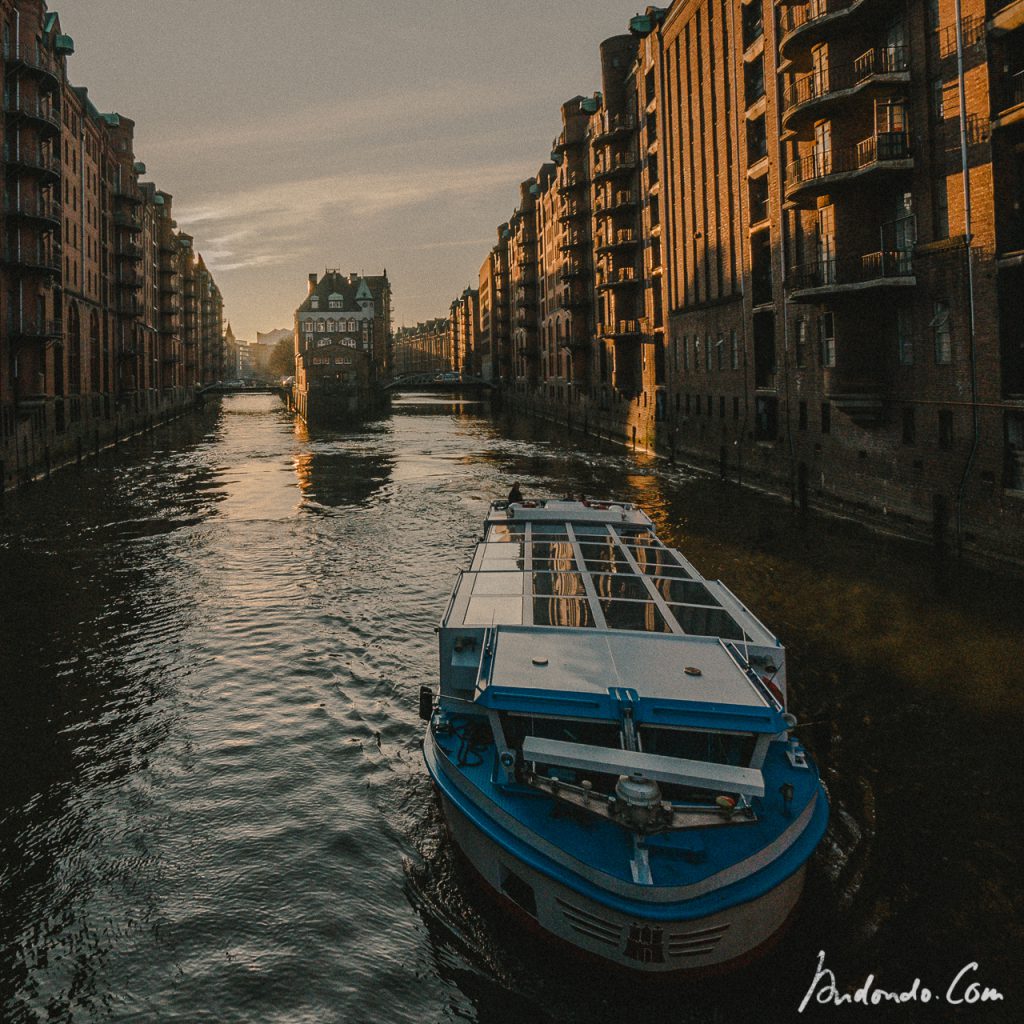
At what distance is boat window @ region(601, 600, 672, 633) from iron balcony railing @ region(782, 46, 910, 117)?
22716mm

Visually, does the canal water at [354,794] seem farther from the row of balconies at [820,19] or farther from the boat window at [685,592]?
the row of balconies at [820,19]

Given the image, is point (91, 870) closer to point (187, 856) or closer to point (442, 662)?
point (187, 856)

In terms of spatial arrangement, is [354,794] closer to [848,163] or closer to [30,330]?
[848,163]

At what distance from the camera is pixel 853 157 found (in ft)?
94.1

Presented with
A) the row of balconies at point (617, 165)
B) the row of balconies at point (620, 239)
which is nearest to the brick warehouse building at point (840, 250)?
the row of balconies at point (617, 165)

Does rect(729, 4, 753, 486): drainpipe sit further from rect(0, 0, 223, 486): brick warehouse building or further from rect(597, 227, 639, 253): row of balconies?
rect(0, 0, 223, 486): brick warehouse building

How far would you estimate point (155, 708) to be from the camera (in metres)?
15.2

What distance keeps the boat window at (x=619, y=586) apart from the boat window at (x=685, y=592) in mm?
294

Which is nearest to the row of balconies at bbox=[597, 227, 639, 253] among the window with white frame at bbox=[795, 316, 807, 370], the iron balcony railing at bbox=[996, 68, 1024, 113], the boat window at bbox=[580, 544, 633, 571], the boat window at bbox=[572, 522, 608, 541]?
the window with white frame at bbox=[795, 316, 807, 370]

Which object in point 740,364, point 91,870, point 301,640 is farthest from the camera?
point 740,364

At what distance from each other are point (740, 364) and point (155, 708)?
34.8 m

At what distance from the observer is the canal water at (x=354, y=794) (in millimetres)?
8180

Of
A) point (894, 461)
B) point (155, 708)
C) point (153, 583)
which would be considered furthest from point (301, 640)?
point (894, 461)

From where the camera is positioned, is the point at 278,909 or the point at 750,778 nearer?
the point at 750,778
